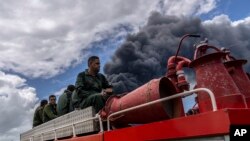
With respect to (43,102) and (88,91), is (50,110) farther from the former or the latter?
(88,91)

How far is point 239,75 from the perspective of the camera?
438 centimetres

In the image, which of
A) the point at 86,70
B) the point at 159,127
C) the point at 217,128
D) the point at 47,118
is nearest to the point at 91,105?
the point at 86,70

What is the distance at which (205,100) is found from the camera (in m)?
4.02

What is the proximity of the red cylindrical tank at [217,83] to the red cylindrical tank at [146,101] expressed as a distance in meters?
0.55

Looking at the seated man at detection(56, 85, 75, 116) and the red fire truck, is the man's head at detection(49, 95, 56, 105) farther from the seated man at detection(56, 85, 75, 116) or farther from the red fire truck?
the red fire truck

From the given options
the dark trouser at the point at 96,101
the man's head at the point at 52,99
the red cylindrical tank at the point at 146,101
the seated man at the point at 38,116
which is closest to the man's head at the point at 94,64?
the dark trouser at the point at 96,101

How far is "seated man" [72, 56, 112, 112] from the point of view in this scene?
6.18 meters

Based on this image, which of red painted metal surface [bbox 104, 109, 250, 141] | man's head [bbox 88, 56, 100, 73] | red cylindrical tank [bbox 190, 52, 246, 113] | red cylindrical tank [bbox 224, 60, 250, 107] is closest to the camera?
red painted metal surface [bbox 104, 109, 250, 141]

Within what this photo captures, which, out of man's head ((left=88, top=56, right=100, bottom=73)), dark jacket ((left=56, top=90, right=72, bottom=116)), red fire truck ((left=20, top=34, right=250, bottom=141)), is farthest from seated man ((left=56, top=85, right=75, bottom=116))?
red fire truck ((left=20, top=34, right=250, bottom=141))

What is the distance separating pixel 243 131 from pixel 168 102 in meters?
1.44

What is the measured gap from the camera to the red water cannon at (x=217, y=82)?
3.92 meters

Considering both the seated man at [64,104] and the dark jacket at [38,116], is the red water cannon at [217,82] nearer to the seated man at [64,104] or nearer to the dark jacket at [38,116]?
the seated man at [64,104]

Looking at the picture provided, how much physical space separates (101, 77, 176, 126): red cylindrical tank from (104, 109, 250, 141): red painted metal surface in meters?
0.35

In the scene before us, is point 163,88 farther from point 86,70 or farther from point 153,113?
point 86,70
